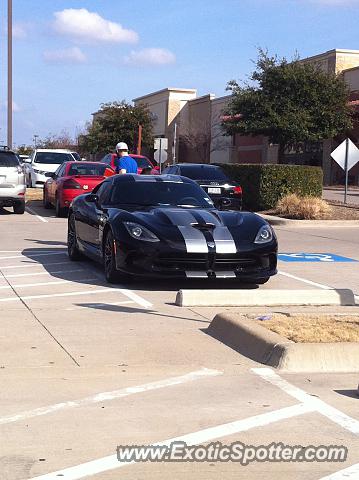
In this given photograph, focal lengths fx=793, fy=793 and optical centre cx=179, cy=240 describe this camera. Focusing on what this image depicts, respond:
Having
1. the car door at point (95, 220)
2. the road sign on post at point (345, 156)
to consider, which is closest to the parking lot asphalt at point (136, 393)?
the car door at point (95, 220)

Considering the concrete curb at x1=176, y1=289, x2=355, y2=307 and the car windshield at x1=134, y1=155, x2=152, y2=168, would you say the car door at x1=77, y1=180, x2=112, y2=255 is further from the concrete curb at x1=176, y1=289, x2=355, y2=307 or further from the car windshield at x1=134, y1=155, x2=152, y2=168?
the car windshield at x1=134, y1=155, x2=152, y2=168

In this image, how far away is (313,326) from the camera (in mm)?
7336

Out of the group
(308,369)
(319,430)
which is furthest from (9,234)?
(319,430)

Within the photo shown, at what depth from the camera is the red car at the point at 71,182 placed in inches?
783

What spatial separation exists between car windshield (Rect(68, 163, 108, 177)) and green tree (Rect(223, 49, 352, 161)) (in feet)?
68.6

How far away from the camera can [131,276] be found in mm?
9984

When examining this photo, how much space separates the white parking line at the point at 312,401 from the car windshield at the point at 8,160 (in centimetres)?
1484

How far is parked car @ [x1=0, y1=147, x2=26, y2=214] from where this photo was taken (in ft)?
64.8

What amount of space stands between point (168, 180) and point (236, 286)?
2.10m

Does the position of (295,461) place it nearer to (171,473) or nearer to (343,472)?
(343,472)

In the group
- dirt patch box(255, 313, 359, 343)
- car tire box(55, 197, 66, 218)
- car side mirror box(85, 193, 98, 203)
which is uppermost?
car side mirror box(85, 193, 98, 203)

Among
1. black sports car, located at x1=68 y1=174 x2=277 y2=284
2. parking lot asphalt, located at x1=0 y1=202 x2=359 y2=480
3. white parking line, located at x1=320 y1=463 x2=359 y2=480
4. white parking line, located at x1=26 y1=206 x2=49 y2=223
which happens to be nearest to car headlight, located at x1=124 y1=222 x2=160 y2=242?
black sports car, located at x1=68 y1=174 x2=277 y2=284

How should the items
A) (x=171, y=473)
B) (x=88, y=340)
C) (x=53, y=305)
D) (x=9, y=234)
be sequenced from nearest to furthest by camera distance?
(x=171, y=473), (x=88, y=340), (x=53, y=305), (x=9, y=234)

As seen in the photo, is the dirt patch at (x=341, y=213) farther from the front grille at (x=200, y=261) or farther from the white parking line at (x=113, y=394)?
the white parking line at (x=113, y=394)
